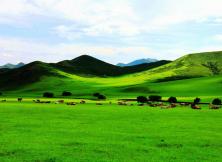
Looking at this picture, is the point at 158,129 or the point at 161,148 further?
the point at 158,129

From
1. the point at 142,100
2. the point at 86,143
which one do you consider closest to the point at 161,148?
the point at 86,143

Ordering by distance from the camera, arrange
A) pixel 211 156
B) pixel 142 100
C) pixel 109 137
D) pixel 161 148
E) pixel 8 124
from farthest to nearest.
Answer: pixel 142 100 < pixel 8 124 < pixel 109 137 < pixel 161 148 < pixel 211 156

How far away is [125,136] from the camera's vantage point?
28500 mm

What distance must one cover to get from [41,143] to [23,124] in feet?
35.9

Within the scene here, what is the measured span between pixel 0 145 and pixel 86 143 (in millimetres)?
5604

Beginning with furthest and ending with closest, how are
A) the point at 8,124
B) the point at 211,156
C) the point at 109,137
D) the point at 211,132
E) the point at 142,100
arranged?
the point at 142,100, the point at 8,124, the point at 211,132, the point at 109,137, the point at 211,156

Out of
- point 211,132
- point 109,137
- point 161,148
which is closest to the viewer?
point 161,148

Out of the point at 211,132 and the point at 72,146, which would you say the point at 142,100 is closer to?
the point at 211,132

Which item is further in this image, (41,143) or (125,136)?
(125,136)

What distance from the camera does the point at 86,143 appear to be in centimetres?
2527

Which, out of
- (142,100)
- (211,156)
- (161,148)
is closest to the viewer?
(211,156)

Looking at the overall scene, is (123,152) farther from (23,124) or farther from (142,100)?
(142,100)

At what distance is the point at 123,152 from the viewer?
22484 millimetres

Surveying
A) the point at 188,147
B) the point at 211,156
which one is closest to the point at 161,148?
the point at 188,147
